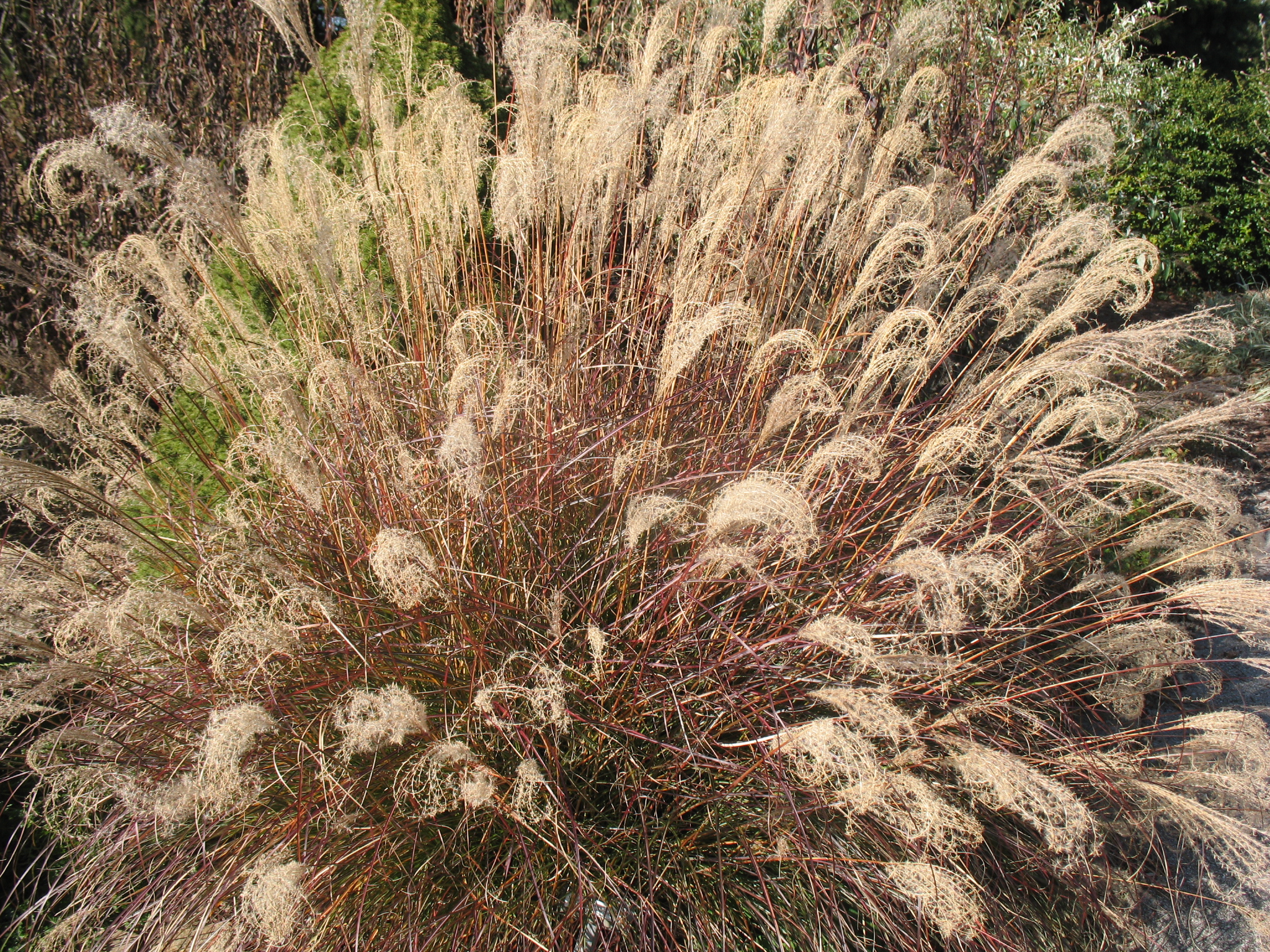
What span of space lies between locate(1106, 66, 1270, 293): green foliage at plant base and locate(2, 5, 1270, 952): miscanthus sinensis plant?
290 cm

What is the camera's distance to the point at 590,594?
2.40 m

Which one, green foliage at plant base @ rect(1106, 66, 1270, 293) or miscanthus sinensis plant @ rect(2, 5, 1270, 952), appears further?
green foliage at plant base @ rect(1106, 66, 1270, 293)

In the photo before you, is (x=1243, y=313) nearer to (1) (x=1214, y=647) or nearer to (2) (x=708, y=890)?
(1) (x=1214, y=647)

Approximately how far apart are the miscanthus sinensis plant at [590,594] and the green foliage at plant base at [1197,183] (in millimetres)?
2900

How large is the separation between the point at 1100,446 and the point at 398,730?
10.9 ft

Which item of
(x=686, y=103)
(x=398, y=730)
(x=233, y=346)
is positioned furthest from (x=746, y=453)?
(x=686, y=103)

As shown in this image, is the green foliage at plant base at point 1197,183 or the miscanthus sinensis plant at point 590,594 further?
the green foliage at plant base at point 1197,183

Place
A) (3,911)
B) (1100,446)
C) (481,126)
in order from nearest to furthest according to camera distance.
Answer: (3,911)
(481,126)
(1100,446)

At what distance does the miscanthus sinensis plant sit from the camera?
2.01m

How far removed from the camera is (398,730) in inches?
65.9

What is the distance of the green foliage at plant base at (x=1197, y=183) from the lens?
518 cm

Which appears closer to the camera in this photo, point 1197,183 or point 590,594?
point 590,594

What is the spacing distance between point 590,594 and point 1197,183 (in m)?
5.18

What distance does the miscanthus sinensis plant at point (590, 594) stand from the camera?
201 centimetres
